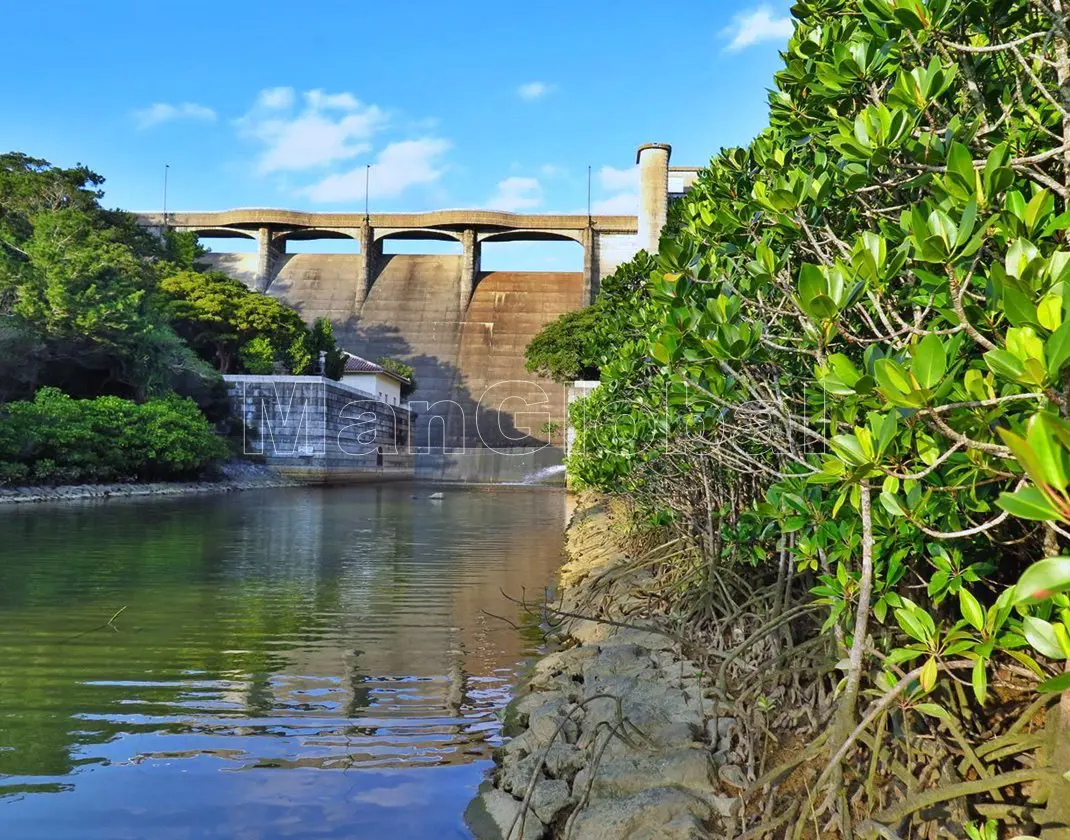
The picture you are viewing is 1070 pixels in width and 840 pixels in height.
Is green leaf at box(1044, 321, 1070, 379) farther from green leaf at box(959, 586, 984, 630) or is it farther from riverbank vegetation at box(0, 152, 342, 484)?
riverbank vegetation at box(0, 152, 342, 484)

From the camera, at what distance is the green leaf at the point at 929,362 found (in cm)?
163

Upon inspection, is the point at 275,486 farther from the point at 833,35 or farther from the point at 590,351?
the point at 833,35

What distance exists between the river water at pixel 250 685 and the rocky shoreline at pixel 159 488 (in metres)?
7.64

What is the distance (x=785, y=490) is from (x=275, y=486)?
2841cm

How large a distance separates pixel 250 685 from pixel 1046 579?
17.0 ft

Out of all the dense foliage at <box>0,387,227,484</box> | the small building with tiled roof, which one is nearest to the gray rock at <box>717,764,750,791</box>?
the dense foliage at <box>0,387,227,484</box>

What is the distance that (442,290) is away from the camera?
59.6 meters

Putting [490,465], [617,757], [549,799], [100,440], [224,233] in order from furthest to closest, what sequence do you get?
[224,233] < [490,465] < [100,440] < [617,757] < [549,799]

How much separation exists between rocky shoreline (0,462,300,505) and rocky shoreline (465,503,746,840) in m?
16.8

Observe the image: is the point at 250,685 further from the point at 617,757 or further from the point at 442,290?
the point at 442,290

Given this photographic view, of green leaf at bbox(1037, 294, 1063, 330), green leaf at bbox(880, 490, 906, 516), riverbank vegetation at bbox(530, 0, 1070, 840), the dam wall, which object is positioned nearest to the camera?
green leaf at bbox(1037, 294, 1063, 330)

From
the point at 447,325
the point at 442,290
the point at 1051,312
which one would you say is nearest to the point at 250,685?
the point at 1051,312

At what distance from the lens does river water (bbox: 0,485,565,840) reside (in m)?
3.73

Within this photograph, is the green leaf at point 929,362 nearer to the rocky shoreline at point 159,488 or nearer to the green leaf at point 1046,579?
the green leaf at point 1046,579
